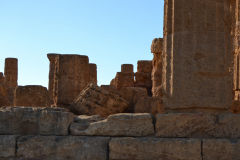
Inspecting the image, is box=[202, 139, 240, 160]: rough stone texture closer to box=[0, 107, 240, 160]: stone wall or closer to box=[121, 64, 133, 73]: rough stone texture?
box=[0, 107, 240, 160]: stone wall

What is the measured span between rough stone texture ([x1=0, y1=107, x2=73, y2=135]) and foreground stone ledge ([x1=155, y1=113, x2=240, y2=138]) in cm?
135

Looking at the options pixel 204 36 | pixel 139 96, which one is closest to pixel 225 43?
pixel 204 36

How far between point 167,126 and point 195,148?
46 cm

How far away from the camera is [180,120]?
192 inches

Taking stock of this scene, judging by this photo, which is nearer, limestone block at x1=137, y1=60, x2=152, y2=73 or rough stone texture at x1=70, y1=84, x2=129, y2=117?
rough stone texture at x1=70, y1=84, x2=129, y2=117

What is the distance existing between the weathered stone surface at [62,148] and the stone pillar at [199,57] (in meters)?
1.19

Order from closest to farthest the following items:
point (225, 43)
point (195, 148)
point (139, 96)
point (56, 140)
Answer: point (195, 148)
point (56, 140)
point (225, 43)
point (139, 96)

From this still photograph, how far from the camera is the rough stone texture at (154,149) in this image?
4668 millimetres

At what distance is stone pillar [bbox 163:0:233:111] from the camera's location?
5.26m

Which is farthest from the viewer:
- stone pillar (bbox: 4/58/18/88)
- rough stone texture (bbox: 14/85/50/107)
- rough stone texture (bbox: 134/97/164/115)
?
stone pillar (bbox: 4/58/18/88)

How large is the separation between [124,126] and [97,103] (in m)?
3.70

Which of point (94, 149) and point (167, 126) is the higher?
point (167, 126)

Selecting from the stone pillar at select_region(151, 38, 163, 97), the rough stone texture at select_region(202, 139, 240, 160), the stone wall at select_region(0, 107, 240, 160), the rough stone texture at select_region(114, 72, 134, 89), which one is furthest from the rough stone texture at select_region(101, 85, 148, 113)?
the rough stone texture at select_region(114, 72, 134, 89)

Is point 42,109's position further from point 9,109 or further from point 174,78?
point 174,78
